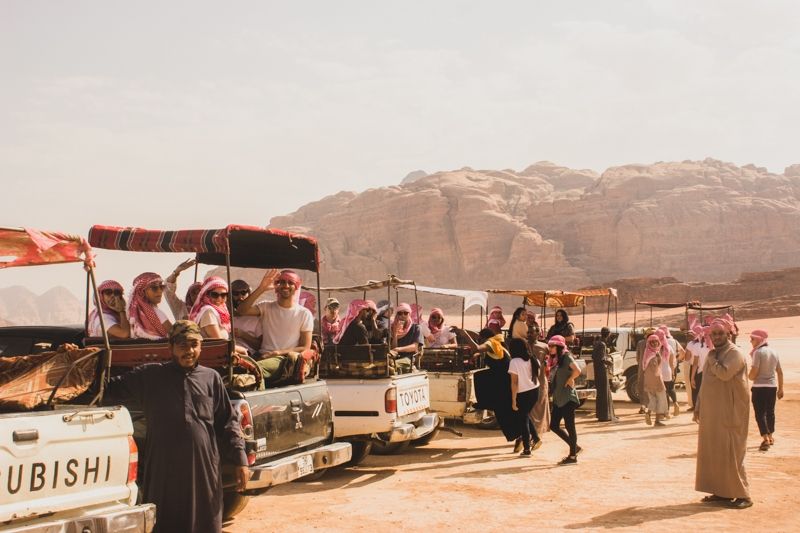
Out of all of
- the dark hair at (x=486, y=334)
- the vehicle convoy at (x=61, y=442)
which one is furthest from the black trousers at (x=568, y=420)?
the vehicle convoy at (x=61, y=442)

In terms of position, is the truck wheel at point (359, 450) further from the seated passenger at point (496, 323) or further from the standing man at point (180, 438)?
the standing man at point (180, 438)

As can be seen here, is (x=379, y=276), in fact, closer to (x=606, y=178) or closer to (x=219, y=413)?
(x=606, y=178)

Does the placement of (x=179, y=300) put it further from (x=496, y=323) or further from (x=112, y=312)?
(x=496, y=323)

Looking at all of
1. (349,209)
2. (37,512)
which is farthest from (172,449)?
(349,209)

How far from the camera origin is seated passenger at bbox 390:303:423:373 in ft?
34.4

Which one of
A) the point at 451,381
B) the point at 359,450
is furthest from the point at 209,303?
the point at 451,381

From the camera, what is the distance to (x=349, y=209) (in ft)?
438

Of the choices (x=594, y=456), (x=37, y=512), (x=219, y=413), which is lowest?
(x=594, y=456)

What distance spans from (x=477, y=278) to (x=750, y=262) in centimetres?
3592

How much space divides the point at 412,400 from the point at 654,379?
21.1ft

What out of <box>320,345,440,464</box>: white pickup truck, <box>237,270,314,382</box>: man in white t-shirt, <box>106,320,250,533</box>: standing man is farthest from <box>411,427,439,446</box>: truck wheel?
<box>106,320,250,533</box>: standing man

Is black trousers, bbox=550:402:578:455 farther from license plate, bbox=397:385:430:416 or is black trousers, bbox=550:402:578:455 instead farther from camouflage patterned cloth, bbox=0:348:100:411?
camouflage patterned cloth, bbox=0:348:100:411

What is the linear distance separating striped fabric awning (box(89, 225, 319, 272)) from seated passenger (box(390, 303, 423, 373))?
2098 mm

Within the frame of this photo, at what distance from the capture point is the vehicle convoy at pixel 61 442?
165 inches
